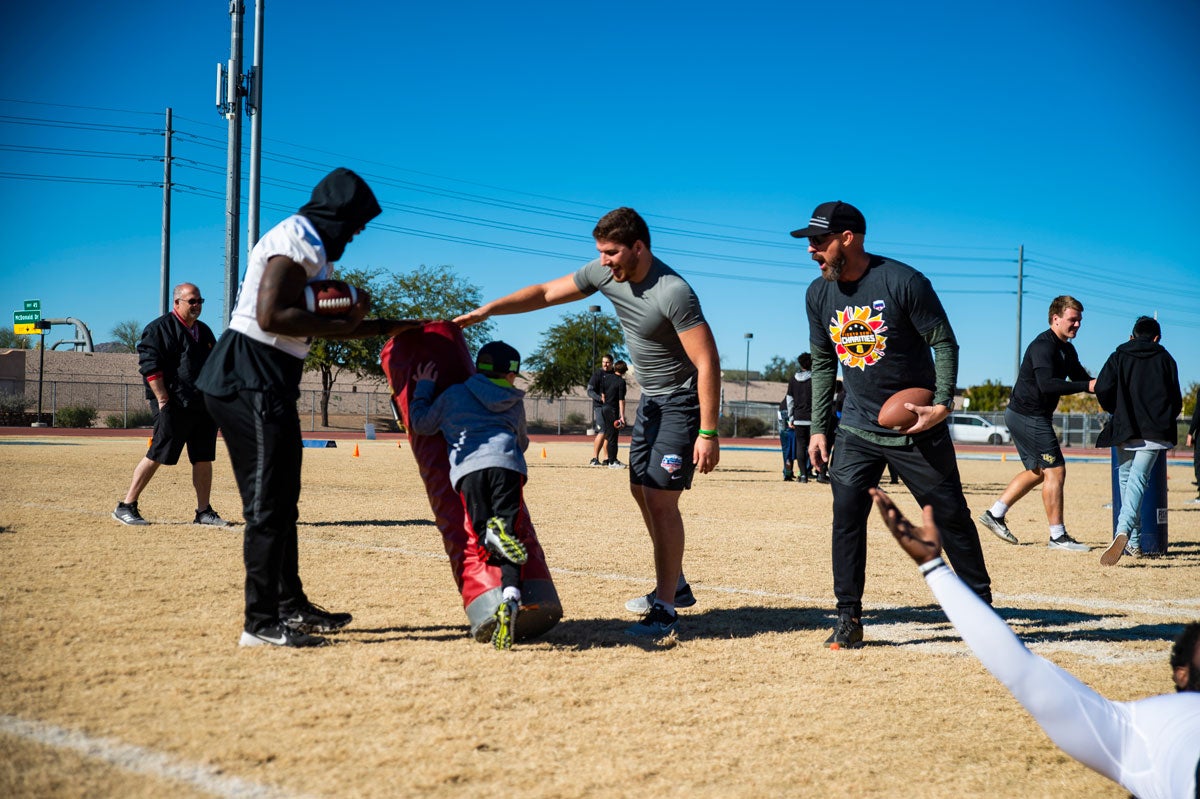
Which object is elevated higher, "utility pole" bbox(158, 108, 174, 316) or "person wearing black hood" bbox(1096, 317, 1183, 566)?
"utility pole" bbox(158, 108, 174, 316)

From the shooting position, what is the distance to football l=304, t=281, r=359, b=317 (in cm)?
427

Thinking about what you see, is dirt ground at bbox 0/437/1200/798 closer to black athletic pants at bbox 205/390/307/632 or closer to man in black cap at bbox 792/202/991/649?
black athletic pants at bbox 205/390/307/632

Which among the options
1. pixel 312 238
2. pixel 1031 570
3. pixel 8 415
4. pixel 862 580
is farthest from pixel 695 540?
pixel 8 415

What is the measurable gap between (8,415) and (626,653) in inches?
1651

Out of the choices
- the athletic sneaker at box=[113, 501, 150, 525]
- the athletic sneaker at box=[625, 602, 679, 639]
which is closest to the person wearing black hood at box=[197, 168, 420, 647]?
the athletic sneaker at box=[625, 602, 679, 639]

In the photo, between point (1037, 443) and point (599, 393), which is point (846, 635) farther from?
point (599, 393)

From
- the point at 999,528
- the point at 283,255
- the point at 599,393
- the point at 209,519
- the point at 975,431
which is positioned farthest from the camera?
the point at 975,431

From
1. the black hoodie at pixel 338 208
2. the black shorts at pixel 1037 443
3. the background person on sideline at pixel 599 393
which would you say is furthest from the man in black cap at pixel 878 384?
the background person on sideline at pixel 599 393

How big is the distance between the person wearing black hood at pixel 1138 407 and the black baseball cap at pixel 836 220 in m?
4.72

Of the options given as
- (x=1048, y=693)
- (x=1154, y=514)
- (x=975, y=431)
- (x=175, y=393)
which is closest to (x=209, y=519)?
(x=175, y=393)

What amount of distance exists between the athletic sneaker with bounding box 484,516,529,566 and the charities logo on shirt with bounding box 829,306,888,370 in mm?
1959

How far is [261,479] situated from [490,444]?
1079 millimetres

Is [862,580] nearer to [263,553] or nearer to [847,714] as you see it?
[847,714]

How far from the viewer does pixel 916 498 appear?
4789 mm
